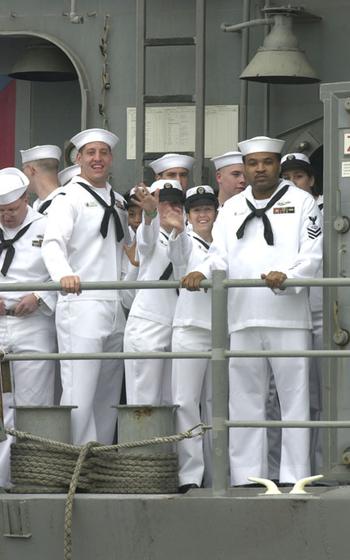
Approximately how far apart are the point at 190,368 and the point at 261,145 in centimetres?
117

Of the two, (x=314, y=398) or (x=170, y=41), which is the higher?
(x=170, y=41)

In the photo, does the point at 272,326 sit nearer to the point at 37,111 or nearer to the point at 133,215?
the point at 133,215

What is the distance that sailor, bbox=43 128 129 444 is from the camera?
9602 mm

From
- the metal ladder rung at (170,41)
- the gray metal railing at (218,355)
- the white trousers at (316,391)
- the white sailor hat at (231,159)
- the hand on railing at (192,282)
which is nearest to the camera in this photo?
the gray metal railing at (218,355)

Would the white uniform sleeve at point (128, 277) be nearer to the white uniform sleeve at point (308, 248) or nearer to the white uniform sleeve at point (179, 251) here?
the white uniform sleeve at point (179, 251)

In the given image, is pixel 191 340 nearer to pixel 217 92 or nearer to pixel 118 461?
pixel 118 461

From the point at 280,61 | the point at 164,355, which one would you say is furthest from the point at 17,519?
the point at 280,61

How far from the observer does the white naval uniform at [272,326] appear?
931 centimetres

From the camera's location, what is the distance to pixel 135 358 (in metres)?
8.98

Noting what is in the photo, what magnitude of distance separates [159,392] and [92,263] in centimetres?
75

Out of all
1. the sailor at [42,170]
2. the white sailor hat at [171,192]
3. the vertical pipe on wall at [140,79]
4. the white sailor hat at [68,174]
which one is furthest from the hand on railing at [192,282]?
the vertical pipe on wall at [140,79]

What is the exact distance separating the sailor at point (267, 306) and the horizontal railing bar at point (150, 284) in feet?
1.10

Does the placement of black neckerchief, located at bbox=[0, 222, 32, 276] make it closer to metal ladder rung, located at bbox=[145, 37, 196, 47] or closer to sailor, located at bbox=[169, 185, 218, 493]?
sailor, located at bbox=[169, 185, 218, 493]

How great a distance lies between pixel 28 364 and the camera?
9.70 metres
